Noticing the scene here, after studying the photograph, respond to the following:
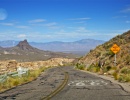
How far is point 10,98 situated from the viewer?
13.9 meters

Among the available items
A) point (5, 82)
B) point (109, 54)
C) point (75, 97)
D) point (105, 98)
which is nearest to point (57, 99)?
point (75, 97)

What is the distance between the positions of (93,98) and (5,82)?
9704 millimetres

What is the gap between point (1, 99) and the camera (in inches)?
536

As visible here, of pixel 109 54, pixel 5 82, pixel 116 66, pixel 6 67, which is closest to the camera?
pixel 5 82

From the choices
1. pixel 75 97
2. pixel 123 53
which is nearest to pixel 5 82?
pixel 75 97

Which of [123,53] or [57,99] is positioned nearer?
[57,99]

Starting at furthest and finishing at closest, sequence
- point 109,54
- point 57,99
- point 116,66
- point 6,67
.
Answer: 1. point 6,67
2. point 109,54
3. point 116,66
4. point 57,99

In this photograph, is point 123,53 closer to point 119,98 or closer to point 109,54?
point 109,54

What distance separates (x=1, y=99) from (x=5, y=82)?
7.72 metres

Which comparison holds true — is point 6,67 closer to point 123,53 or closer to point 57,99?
point 123,53

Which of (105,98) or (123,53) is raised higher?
(123,53)

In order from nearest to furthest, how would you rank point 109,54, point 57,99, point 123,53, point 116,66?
1. point 57,99
2. point 116,66
3. point 123,53
4. point 109,54

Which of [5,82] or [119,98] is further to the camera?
[5,82]

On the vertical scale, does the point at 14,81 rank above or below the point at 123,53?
below
